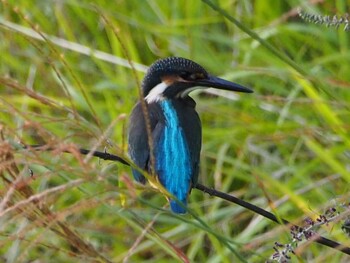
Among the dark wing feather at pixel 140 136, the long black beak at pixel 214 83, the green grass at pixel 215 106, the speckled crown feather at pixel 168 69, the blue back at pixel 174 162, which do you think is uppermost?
the green grass at pixel 215 106

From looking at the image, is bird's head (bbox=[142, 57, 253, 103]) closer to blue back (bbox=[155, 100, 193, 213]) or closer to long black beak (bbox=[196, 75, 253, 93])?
long black beak (bbox=[196, 75, 253, 93])

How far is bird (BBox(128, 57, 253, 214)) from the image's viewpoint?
2.06 m

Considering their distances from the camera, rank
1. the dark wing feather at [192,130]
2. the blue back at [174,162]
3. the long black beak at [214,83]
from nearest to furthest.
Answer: the blue back at [174,162]
the dark wing feather at [192,130]
the long black beak at [214,83]

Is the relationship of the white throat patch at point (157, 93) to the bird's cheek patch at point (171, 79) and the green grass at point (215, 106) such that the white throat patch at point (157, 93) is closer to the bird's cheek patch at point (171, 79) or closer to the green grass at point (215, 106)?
the bird's cheek patch at point (171, 79)

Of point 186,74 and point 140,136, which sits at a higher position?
point 186,74

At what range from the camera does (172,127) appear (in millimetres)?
2250

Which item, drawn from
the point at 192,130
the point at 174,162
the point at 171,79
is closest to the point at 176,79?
the point at 171,79

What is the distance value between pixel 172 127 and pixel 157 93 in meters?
0.30

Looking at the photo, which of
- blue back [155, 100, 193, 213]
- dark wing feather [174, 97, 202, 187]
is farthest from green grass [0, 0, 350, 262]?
blue back [155, 100, 193, 213]

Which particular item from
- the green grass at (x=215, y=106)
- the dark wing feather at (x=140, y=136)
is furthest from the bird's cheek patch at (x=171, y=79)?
the green grass at (x=215, y=106)

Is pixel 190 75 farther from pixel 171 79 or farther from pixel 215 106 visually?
pixel 215 106

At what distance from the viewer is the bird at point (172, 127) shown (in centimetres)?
206

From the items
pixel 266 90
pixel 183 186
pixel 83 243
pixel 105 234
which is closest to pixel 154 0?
pixel 266 90

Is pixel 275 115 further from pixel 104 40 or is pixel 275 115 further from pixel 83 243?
pixel 83 243
